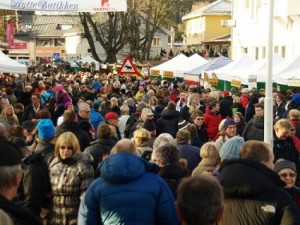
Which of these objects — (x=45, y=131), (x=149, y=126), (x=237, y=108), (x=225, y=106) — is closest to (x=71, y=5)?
(x=225, y=106)

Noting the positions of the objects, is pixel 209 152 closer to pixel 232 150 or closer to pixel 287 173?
pixel 232 150

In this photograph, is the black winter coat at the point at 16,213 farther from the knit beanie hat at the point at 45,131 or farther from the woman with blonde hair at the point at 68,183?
the knit beanie hat at the point at 45,131

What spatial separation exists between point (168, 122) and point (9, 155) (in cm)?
1032

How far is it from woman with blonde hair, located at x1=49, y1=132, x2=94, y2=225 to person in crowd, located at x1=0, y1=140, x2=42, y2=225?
2651 mm

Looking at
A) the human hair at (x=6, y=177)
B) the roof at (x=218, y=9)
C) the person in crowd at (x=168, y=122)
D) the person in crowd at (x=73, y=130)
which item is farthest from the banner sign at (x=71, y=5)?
the roof at (x=218, y=9)

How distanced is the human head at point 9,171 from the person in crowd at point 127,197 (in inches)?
51.4

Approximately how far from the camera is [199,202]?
13.1ft

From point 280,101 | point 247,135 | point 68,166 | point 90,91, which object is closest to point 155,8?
point 90,91

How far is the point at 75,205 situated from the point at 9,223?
10.4 feet

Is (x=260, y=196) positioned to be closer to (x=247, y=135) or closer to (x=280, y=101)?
(x=247, y=135)

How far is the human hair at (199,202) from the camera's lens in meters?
4.01

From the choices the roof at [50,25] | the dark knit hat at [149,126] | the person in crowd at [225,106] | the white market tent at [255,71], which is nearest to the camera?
the dark knit hat at [149,126]

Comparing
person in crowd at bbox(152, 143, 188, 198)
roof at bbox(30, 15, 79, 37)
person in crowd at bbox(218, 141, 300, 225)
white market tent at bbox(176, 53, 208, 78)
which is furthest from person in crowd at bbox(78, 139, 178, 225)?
roof at bbox(30, 15, 79, 37)

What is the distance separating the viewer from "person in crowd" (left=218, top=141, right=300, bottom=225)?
16.9 ft
